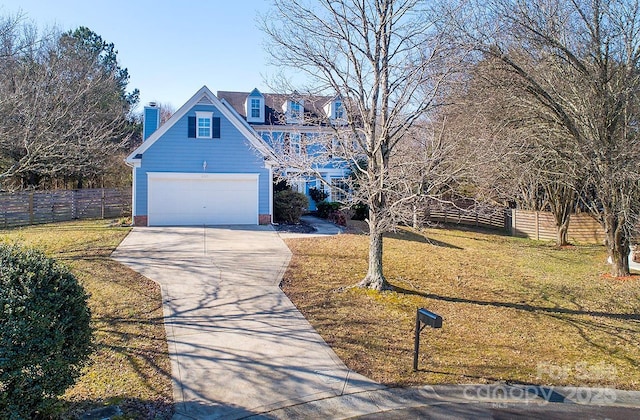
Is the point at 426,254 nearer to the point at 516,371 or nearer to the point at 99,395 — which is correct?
the point at 516,371

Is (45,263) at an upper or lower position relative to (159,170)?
lower

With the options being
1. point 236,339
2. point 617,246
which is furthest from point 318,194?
point 236,339

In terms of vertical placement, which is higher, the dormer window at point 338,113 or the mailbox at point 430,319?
the dormer window at point 338,113


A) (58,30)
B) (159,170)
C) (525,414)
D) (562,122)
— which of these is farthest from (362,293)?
(58,30)

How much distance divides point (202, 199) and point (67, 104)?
7.05 metres

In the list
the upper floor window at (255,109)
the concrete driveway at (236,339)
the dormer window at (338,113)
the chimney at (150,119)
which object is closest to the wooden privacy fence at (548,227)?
the dormer window at (338,113)

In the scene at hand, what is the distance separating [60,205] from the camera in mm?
19594

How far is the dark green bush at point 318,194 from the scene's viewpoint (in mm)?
23984

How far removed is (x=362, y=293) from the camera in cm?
915

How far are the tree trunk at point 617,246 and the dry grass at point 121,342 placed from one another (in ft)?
39.7

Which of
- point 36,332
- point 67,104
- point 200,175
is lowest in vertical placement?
point 36,332

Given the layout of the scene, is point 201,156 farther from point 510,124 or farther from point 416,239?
point 510,124

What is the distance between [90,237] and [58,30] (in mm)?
16785

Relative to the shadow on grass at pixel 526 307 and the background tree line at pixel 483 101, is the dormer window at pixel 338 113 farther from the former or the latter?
the shadow on grass at pixel 526 307
